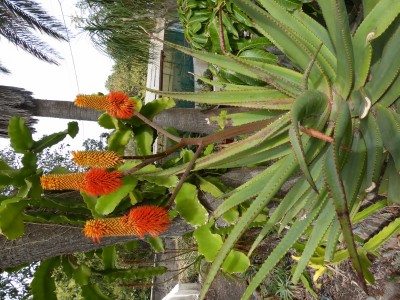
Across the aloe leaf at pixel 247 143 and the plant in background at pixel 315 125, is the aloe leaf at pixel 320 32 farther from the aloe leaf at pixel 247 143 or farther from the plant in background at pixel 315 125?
the aloe leaf at pixel 247 143

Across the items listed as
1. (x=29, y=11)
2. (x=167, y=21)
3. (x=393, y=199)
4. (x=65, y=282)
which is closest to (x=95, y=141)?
(x=65, y=282)

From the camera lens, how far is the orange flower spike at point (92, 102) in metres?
1.68

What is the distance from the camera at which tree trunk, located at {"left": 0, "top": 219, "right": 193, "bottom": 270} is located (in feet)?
5.92

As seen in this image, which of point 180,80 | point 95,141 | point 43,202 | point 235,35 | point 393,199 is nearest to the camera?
point 393,199

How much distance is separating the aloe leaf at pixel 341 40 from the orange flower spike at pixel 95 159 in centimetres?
83

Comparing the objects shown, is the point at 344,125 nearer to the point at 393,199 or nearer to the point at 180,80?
the point at 393,199

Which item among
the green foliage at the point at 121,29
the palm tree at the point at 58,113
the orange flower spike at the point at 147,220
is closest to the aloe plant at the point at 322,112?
the orange flower spike at the point at 147,220

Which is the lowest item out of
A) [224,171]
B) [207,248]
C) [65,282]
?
[65,282]

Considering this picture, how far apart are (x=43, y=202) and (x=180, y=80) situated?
5.08 m

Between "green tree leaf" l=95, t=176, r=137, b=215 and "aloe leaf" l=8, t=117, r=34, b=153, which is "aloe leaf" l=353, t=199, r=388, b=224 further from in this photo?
"aloe leaf" l=8, t=117, r=34, b=153

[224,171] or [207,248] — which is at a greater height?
[224,171]

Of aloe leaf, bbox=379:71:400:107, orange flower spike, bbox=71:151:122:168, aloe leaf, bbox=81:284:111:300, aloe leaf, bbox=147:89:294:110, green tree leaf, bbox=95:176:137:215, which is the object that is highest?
aloe leaf, bbox=379:71:400:107

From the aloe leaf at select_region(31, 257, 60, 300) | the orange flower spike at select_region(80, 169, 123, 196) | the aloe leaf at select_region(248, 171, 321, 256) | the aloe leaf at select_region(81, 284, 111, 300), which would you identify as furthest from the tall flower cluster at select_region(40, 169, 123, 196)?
the aloe leaf at select_region(81, 284, 111, 300)

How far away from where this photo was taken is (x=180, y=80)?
6797 millimetres
